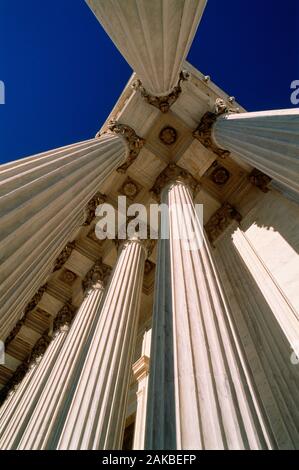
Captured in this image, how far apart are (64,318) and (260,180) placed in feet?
34.4

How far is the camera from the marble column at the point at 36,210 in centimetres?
584

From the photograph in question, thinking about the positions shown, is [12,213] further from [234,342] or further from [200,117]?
[200,117]

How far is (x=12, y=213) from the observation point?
6.00m

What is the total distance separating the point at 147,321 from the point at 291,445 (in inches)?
403

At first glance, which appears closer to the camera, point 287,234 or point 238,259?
point 287,234

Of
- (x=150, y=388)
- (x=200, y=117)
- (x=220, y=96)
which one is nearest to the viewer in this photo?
(x=150, y=388)

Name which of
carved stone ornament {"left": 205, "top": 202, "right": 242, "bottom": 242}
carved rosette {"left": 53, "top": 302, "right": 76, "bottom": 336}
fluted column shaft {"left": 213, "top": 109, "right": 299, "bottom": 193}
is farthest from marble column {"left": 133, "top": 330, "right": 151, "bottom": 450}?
fluted column shaft {"left": 213, "top": 109, "right": 299, "bottom": 193}

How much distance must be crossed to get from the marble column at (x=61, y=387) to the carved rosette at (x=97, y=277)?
460 mm

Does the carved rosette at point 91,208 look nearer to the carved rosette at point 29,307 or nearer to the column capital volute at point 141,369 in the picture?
the carved rosette at point 29,307

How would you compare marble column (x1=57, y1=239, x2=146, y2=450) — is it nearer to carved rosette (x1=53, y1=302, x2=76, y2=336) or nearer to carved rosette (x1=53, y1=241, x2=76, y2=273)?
carved rosette (x1=53, y1=241, x2=76, y2=273)

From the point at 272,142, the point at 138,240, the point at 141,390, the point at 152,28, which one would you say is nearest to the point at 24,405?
the point at 141,390

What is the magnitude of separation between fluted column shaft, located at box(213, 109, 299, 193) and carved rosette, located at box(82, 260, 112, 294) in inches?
294

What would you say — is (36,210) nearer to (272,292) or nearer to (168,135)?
(272,292)

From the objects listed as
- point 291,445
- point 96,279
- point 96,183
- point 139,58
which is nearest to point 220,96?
point 139,58
